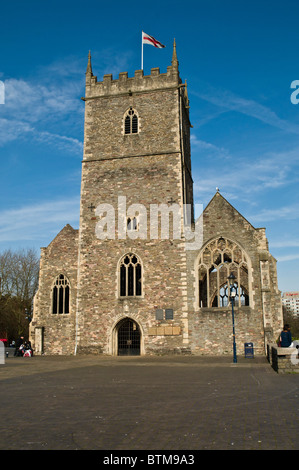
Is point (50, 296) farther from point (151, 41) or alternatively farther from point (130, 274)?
point (151, 41)

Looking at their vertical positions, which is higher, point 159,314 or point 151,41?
point 151,41

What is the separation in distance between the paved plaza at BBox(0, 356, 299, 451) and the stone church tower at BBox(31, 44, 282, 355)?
975cm

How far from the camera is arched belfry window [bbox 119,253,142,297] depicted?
84.6ft

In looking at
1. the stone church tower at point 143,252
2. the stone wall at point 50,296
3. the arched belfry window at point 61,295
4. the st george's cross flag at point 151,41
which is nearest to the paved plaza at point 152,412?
the stone church tower at point 143,252

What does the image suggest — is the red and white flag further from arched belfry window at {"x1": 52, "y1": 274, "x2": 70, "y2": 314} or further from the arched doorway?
the arched doorway

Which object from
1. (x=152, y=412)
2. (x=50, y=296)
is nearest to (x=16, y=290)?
(x=50, y=296)

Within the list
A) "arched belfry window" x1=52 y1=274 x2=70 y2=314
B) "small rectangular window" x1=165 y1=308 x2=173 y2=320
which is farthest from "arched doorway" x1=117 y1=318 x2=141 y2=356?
"arched belfry window" x1=52 y1=274 x2=70 y2=314

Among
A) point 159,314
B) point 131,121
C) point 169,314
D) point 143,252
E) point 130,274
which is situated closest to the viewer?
point 169,314

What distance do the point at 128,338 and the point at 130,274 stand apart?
12.8ft

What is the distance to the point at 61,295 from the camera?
27.8 meters

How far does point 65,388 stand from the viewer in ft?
39.3

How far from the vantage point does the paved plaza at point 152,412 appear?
6156 millimetres

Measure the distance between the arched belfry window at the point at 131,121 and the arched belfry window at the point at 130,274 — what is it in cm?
843

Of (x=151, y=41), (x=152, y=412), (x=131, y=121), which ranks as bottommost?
(x=152, y=412)
